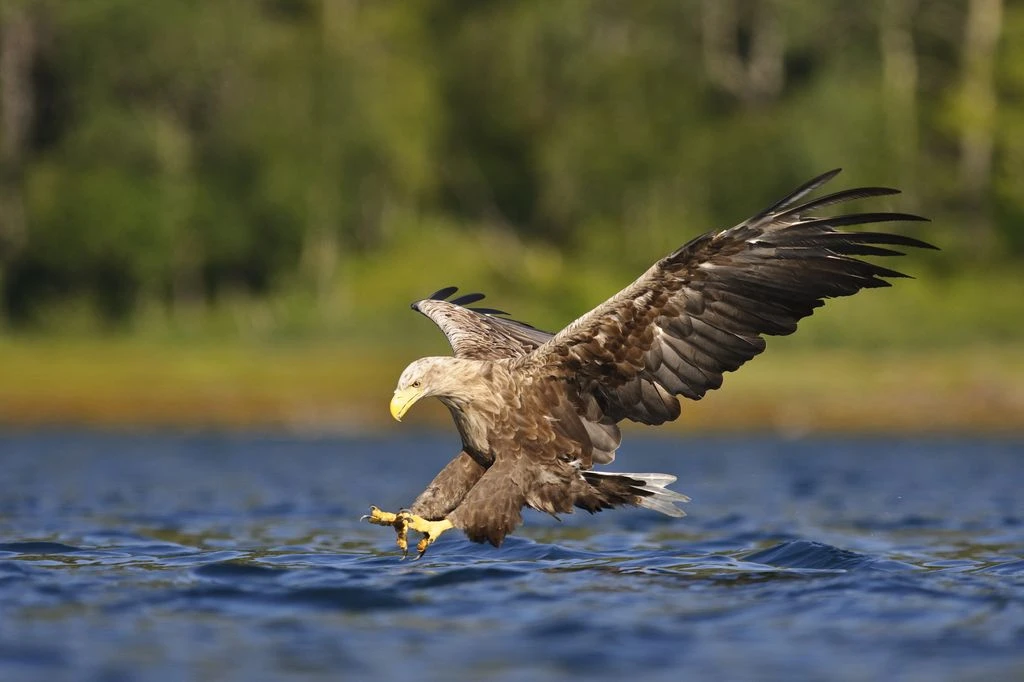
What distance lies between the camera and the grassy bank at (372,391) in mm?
25391

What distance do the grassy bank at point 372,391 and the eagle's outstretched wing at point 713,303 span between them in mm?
16416

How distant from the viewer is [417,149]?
119 feet

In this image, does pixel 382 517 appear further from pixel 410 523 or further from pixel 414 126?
pixel 414 126

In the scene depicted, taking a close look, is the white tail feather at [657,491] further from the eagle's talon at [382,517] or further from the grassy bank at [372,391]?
the grassy bank at [372,391]

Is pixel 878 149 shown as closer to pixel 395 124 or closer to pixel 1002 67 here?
pixel 1002 67

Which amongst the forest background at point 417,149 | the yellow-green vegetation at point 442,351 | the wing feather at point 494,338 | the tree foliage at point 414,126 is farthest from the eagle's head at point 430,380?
the tree foliage at point 414,126

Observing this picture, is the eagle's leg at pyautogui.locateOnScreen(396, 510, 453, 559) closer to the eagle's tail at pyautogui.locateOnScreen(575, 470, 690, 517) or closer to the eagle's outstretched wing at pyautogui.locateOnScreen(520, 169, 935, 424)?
the eagle's tail at pyautogui.locateOnScreen(575, 470, 690, 517)

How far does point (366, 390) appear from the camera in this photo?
26609 millimetres

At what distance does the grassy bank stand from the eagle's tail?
54.2 ft

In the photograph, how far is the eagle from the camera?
27.9 feet

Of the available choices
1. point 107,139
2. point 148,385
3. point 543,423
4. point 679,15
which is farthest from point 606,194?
point 543,423


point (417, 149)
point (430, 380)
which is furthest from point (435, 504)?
point (417, 149)

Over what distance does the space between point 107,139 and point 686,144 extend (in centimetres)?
1224

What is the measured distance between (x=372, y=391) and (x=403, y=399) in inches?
719
